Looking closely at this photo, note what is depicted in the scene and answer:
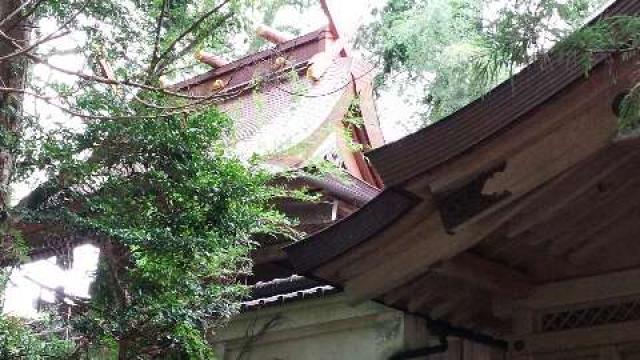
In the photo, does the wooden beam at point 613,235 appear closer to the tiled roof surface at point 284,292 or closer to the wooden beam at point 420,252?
the wooden beam at point 420,252

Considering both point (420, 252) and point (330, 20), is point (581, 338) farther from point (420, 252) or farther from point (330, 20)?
point (330, 20)

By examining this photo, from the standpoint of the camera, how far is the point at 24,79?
542 centimetres

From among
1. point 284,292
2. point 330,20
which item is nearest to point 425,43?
point 330,20

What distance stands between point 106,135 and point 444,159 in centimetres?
268

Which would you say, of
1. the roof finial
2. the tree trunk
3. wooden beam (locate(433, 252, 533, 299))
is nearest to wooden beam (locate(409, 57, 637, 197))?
wooden beam (locate(433, 252, 533, 299))

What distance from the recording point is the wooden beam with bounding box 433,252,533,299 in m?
4.70

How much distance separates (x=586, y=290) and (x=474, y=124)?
1540mm

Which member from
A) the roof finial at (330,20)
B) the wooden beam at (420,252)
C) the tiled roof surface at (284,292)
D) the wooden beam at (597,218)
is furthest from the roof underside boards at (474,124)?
the roof finial at (330,20)

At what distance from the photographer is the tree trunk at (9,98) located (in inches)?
207

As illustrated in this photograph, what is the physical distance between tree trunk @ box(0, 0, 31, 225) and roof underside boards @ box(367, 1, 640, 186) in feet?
8.39

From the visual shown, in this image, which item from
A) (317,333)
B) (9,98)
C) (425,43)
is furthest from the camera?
(425,43)

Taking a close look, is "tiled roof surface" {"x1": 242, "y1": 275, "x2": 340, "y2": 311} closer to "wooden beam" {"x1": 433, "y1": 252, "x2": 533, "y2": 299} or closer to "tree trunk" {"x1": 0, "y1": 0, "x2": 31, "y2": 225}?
"wooden beam" {"x1": 433, "y1": 252, "x2": 533, "y2": 299}

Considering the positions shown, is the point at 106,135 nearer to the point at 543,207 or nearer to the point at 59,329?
the point at 59,329

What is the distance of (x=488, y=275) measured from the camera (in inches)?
194
